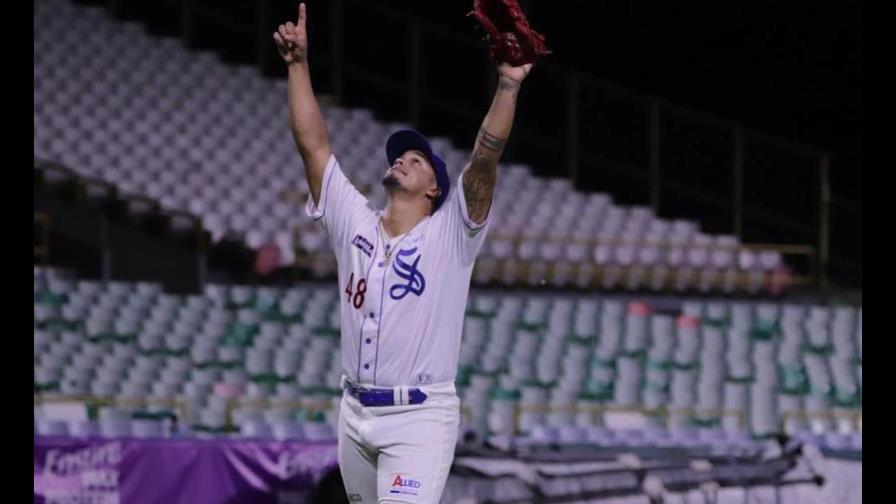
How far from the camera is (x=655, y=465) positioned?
9.54 m

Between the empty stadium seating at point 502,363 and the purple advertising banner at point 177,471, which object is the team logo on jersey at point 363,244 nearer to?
the purple advertising banner at point 177,471

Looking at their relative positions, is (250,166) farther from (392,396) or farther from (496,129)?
(496,129)

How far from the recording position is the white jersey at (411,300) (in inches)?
227

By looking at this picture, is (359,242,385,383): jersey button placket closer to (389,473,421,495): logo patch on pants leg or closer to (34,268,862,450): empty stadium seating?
(389,473,421,495): logo patch on pants leg

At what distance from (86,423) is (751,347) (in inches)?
310

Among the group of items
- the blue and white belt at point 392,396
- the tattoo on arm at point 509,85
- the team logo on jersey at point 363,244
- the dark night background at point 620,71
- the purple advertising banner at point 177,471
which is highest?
the dark night background at point 620,71

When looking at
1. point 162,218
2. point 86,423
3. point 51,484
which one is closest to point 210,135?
point 162,218

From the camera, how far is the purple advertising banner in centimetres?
967

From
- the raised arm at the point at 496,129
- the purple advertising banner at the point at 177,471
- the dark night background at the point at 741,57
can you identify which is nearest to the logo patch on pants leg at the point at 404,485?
the raised arm at the point at 496,129

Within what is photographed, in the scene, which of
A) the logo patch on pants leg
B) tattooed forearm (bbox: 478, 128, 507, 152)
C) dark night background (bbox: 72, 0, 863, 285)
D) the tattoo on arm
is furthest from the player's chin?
dark night background (bbox: 72, 0, 863, 285)

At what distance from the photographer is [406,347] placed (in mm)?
5742

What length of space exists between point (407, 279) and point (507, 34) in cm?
88

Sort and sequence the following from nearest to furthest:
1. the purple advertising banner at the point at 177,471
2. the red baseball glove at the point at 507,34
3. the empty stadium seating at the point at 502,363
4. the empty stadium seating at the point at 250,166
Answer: the red baseball glove at the point at 507,34, the purple advertising banner at the point at 177,471, the empty stadium seating at the point at 502,363, the empty stadium seating at the point at 250,166

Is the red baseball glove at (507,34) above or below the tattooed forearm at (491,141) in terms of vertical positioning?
above
